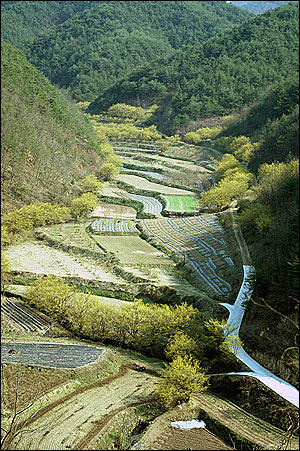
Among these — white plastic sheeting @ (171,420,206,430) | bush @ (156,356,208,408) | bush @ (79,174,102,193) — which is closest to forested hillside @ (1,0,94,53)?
bush @ (79,174,102,193)

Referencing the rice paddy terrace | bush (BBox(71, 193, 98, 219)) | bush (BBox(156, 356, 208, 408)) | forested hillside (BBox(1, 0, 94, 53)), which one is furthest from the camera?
forested hillside (BBox(1, 0, 94, 53))

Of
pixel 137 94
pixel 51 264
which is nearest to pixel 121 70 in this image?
pixel 137 94

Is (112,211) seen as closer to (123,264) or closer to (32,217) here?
(32,217)

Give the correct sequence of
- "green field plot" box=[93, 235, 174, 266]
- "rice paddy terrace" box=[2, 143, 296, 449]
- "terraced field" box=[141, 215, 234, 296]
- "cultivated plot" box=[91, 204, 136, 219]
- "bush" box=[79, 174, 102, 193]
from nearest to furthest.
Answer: "rice paddy terrace" box=[2, 143, 296, 449]
"terraced field" box=[141, 215, 234, 296]
"green field plot" box=[93, 235, 174, 266]
"cultivated plot" box=[91, 204, 136, 219]
"bush" box=[79, 174, 102, 193]

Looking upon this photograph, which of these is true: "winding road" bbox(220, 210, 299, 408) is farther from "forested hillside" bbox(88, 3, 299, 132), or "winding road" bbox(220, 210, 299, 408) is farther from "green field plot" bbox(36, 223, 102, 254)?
"forested hillside" bbox(88, 3, 299, 132)

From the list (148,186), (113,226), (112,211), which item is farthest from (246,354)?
(148,186)

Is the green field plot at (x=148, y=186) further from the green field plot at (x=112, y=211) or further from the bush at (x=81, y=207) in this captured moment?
the bush at (x=81, y=207)
